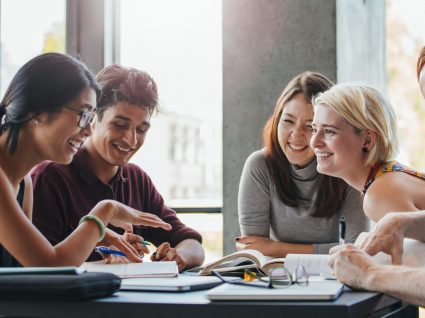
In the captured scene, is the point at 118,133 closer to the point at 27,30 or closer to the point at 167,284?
the point at 167,284

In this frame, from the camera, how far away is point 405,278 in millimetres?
1479

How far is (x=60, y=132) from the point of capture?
217 cm

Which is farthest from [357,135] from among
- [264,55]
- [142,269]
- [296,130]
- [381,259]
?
[264,55]

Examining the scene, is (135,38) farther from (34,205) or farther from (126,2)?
(34,205)

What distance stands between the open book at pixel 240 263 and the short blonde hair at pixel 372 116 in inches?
27.1

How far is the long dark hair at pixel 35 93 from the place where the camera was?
6.98ft

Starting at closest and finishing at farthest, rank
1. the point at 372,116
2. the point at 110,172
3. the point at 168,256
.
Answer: the point at 168,256
the point at 372,116
the point at 110,172

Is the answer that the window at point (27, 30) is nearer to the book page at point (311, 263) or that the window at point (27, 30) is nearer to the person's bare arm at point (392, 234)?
the book page at point (311, 263)

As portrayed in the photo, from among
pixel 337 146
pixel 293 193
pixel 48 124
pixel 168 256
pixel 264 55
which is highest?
pixel 264 55

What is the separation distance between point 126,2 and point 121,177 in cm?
193

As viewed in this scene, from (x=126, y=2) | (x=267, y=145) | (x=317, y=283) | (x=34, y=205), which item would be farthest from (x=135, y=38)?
(x=317, y=283)

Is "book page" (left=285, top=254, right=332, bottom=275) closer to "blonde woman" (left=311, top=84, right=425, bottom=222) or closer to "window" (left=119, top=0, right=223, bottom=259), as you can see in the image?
"blonde woman" (left=311, top=84, right=425, bottom=222)

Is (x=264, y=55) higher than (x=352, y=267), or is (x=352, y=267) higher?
(x=264, y=55)

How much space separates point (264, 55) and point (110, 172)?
1.33 meters
